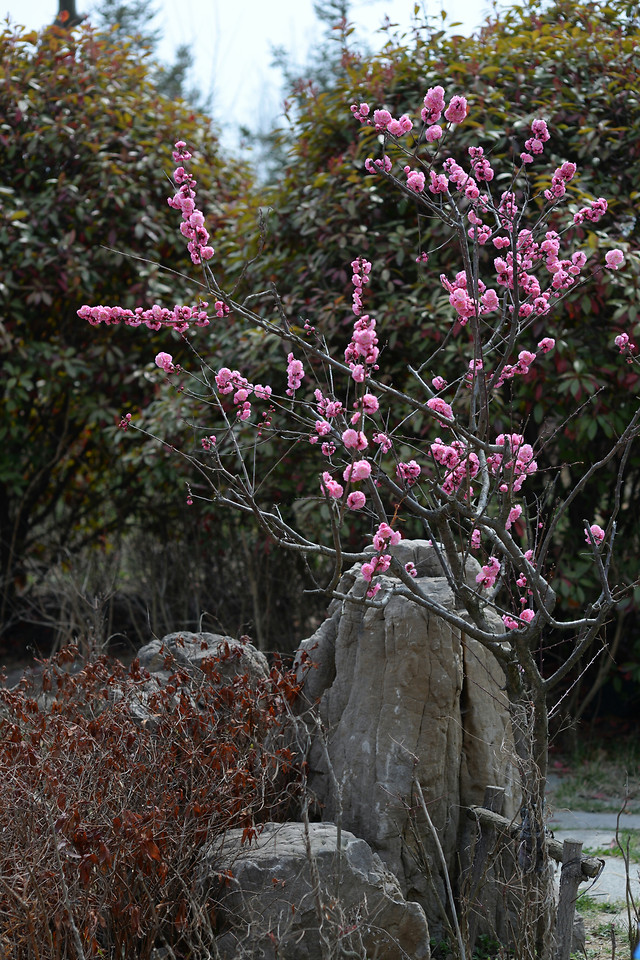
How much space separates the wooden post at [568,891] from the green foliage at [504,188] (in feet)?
7.35

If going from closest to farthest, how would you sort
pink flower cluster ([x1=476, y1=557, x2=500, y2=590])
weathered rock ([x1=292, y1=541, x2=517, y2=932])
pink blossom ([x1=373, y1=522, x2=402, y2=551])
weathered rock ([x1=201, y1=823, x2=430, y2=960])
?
pink blossom ([x1=373, y1=522, x2=402, y2=551]) < weathered rock ([x1=201, y1=823, x2=430, y2=960]) < pink flower cluster ([x1=476, y1=557, x2=500, y2=590]) < weathered rock ([x1=292, y1=541, x2=517, y2=932])

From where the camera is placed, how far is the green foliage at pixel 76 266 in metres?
6.12

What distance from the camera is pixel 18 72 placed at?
21.5 ft

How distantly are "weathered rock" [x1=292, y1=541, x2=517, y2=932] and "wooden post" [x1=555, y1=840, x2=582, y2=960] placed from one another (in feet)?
1.40

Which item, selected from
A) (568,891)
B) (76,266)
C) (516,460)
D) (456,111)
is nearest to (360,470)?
(516,460)

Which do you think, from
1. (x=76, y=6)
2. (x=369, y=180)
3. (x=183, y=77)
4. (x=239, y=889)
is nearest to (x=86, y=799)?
(x=239, y=889)

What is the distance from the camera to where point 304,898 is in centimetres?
263

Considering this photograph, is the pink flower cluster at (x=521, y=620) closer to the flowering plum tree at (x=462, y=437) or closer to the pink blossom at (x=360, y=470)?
the flowering plum tree at (x=462, y=437)

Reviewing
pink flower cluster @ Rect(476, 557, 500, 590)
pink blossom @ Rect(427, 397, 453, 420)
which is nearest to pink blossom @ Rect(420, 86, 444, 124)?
pink blossom @ Rect(427, 397, 453, 420)

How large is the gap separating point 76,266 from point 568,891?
16.0 feet

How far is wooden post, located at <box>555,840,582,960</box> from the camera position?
8.61 ft

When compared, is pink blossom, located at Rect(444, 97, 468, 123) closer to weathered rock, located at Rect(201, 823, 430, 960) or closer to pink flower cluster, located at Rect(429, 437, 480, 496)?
pink flower cluster, located at Rect(429, 437, 480, 496)

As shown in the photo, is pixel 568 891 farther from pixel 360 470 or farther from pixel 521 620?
pixel 360 470

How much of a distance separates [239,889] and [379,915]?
1.38ft
